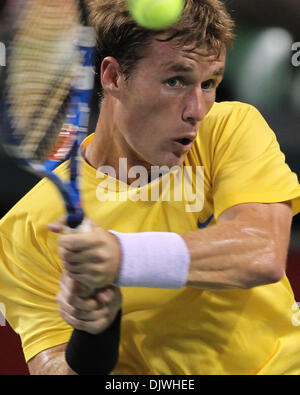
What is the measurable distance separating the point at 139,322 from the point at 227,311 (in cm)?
19

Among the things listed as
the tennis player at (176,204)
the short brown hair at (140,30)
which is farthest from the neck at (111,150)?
the short brown hair at (140,30)

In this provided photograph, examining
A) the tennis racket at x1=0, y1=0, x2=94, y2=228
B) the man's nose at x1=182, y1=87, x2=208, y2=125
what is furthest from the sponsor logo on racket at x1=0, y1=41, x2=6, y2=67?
the man's nose at x1=182, y1=87, x2=208, y2=125

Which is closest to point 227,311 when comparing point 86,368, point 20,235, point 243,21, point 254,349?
point 254,349

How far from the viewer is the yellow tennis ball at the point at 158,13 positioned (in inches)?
63.5

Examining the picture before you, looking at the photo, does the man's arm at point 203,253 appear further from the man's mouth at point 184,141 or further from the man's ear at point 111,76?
the man's ear at point 111,76

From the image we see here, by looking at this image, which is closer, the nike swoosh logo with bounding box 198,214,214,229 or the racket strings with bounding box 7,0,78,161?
the racket strings with bounding box 7,0,78,161

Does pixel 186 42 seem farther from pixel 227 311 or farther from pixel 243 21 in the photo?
pixel 243 21

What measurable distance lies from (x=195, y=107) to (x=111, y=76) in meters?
0.25

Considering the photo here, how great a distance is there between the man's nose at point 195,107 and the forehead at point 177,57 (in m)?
0.05

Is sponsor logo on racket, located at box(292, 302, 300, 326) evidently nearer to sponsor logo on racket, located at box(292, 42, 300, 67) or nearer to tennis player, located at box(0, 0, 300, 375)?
tennis player, located at box(0, 0, 300, 375)

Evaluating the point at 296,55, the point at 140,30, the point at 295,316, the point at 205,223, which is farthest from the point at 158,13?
the point at 296,55

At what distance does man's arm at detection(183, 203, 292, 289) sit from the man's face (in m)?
0.21

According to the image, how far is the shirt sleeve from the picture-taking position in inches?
63.7

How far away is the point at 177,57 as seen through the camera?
1.61m
